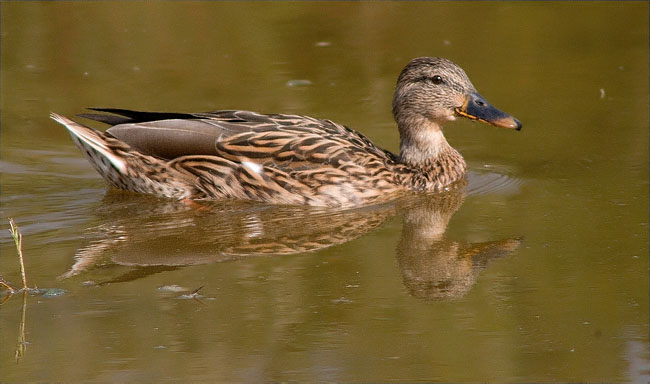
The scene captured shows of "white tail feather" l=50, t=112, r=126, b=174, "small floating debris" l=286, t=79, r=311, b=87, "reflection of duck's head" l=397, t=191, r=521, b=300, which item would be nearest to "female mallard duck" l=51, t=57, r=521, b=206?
"white tail feather" l=50, t=112, r=126, b=174

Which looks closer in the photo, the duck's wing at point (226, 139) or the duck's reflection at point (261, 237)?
the duck's reflection at point (261, 237)

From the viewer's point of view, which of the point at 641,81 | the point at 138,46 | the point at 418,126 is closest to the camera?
the point at 418,126

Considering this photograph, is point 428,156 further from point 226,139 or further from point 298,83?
point 298,83

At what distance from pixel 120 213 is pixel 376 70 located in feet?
14.7

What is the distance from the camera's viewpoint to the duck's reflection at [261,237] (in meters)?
7.44

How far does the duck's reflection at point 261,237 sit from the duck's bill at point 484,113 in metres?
0.60

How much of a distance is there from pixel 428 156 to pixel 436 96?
48 cm

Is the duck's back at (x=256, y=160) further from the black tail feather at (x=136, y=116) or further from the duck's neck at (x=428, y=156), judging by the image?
the duck's neck at (x=428, y=156)

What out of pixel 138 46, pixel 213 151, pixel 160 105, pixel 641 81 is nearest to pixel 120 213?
pixel 213 151

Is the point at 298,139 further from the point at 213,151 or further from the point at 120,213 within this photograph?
the point at 120,213

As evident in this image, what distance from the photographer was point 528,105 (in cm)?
1134

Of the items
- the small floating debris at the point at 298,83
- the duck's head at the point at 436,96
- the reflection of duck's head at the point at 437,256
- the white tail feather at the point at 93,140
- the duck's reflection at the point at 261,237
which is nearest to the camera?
the reflection of duck's head at the point at 437,256

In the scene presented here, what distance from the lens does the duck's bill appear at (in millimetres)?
9305

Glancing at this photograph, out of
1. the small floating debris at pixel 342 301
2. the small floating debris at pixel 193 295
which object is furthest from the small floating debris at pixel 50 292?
the small floating debris at pixel 342 301
